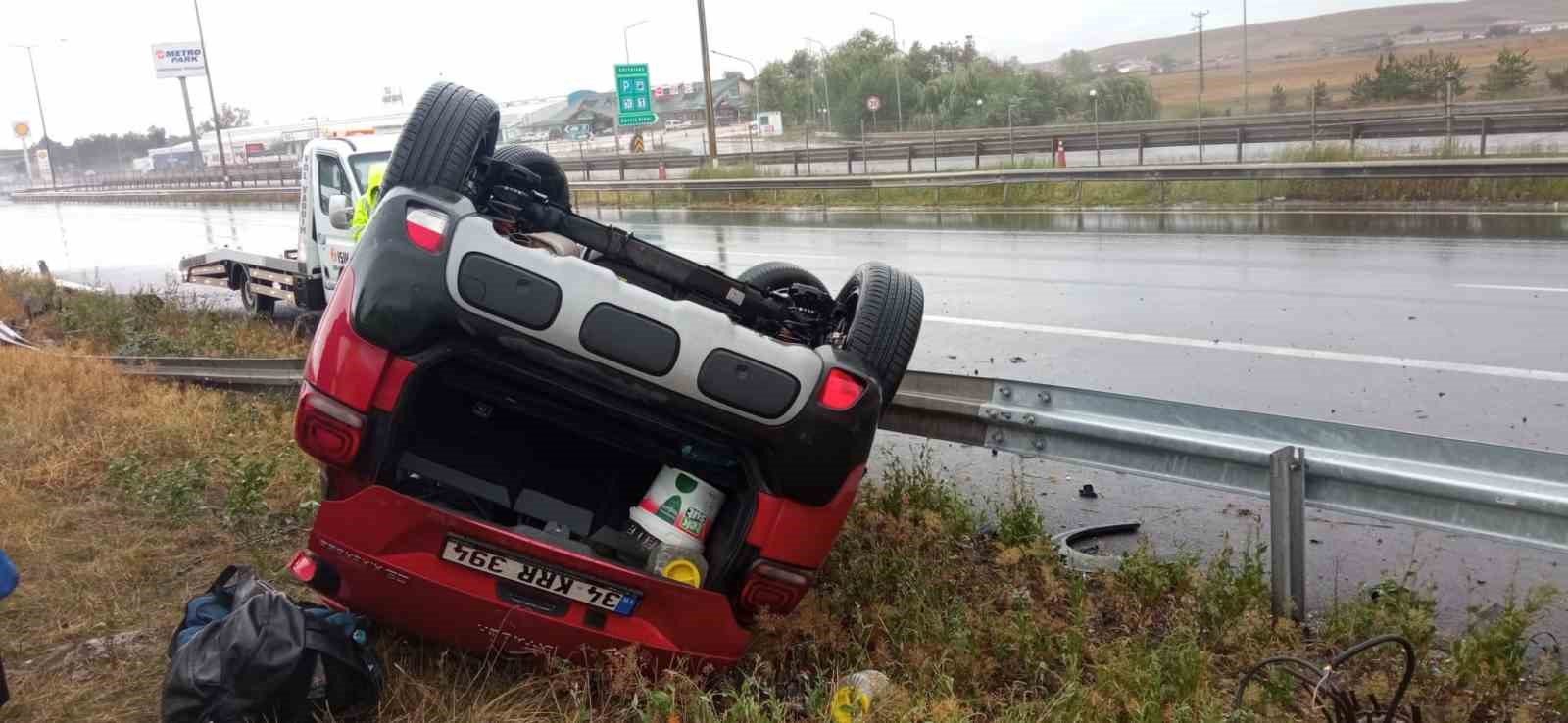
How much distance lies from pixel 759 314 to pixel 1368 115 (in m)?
33.3

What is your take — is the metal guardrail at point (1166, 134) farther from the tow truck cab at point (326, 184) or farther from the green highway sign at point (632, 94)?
the tow truck cab at point (326, 184)

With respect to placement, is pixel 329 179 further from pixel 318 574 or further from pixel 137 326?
pixel 318 574

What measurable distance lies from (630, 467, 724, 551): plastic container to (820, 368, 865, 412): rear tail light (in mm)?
570

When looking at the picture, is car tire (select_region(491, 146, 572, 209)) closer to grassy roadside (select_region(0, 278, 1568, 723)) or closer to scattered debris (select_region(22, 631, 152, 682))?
grassy roadside (select_region(0, 278, 1568, 723))

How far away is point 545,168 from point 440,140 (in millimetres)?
1432

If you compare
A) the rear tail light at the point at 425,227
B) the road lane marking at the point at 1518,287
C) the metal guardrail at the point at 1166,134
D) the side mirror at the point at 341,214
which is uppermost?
the rear tail light at the point at 425,227

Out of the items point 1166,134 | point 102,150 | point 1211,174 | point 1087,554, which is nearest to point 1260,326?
point 1087,554

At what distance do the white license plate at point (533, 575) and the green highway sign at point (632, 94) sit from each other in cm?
3438

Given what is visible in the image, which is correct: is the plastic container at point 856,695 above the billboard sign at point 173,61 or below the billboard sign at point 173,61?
below

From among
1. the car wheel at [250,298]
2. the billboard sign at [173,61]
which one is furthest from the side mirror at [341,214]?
the billboard sign at [173,61]

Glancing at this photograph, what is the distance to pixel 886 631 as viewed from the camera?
3.74 meters

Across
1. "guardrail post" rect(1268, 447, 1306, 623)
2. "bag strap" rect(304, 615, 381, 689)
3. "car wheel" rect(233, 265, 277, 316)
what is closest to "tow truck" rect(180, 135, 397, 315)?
"car wheel" rect(233, 265, 277, 316)

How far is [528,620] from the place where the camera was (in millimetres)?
3256

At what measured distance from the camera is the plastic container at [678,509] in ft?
11.4
